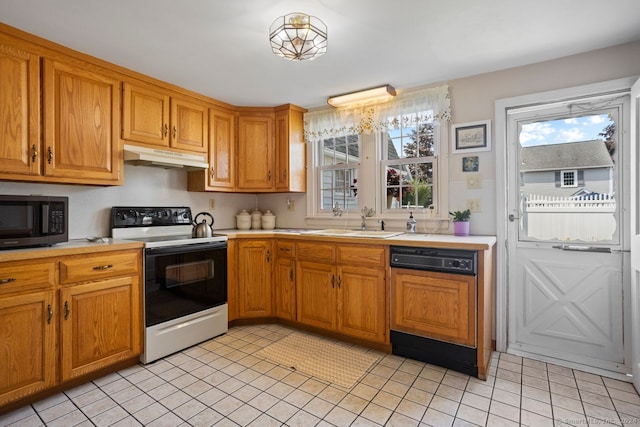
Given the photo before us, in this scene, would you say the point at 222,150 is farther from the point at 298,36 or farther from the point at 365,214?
the point at 298,36

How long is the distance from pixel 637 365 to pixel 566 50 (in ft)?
6.89

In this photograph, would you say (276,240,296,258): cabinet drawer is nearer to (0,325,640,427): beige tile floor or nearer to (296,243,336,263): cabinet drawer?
(296,243,336,263): cabinet drawer

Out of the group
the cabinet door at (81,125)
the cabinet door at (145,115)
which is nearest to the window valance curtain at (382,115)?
the cabinet door at (145,115)

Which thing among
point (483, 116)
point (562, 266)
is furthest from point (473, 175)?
point (562, 266)

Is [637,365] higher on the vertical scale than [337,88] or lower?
lower

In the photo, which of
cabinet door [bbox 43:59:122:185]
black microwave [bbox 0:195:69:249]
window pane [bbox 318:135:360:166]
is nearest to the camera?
black microwave [bbox 0:195:69:249]

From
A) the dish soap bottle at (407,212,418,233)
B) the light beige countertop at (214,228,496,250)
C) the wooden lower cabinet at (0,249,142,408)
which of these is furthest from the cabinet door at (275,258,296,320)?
the wooden lower cabinet at (0,249,142,408)

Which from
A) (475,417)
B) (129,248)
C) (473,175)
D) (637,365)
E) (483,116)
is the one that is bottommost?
(475,417)

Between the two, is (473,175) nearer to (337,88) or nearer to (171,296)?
(337,88)

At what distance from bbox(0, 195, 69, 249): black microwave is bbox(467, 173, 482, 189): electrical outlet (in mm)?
2969

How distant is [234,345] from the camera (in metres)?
2.74

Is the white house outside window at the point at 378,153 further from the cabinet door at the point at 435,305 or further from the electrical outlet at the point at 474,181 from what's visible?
the cabinet door at the point at 435,305

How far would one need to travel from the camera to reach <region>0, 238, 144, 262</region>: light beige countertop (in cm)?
181

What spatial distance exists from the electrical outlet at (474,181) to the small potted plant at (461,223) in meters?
0.21
